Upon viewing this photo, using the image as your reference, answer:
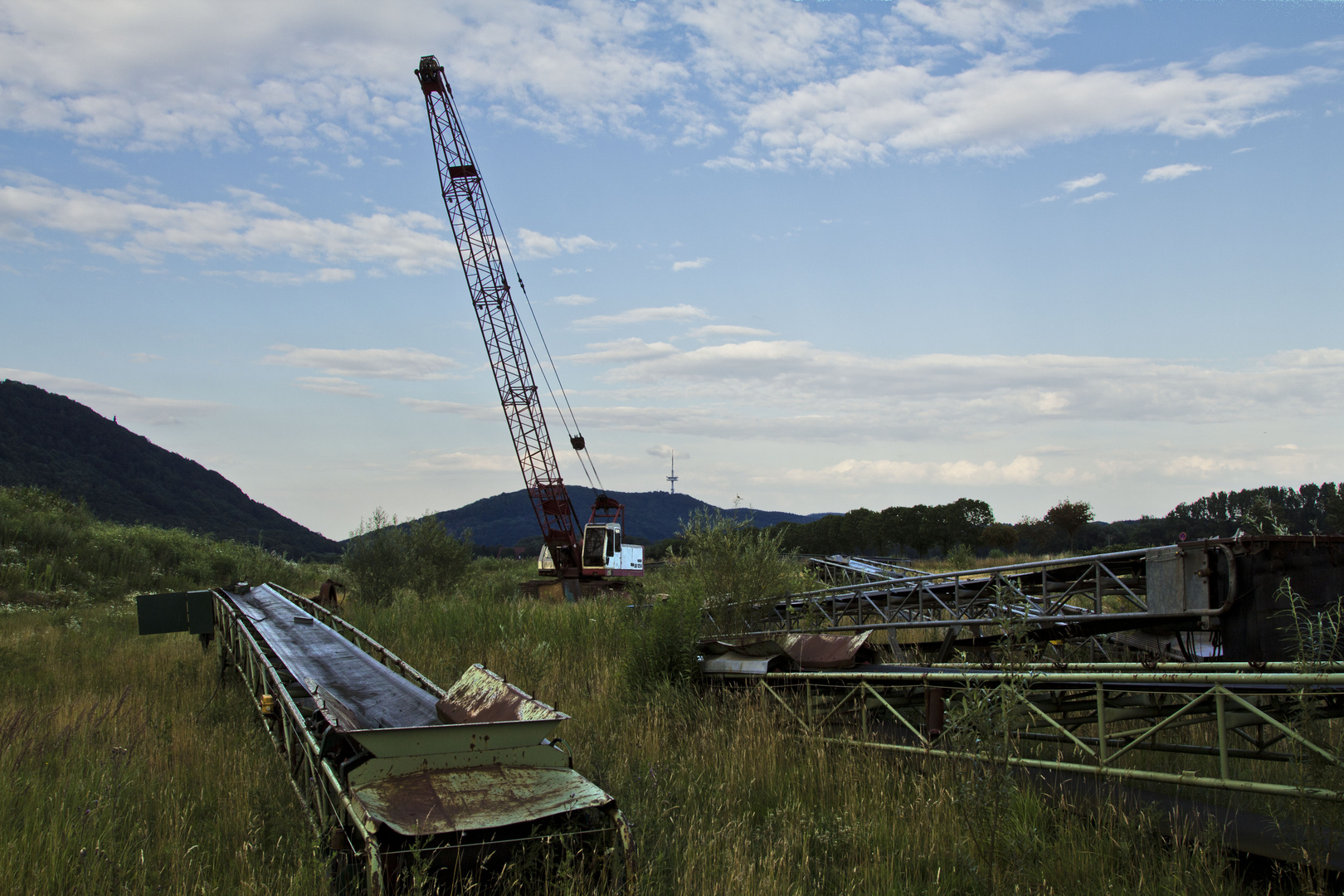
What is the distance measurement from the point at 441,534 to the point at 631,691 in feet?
60.2

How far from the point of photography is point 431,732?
4.81 metres

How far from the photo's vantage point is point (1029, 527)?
65062 mm

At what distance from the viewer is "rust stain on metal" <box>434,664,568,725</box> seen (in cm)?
583

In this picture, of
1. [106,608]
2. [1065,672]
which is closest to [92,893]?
[1065,672]

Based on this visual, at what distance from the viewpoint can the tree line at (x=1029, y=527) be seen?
61641 mm

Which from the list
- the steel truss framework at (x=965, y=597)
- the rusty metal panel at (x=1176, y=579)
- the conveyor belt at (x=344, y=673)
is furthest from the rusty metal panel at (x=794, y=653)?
the rusty metal panel at (x=1176, y=579)

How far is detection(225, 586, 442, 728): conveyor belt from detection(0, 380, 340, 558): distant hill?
285 ft

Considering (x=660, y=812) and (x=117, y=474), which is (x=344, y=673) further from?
(x=117, y=474)

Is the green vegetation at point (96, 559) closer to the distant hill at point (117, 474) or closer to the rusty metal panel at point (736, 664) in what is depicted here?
the rusty metal panel at point (736, 664)

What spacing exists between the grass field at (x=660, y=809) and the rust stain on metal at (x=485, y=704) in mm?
1054

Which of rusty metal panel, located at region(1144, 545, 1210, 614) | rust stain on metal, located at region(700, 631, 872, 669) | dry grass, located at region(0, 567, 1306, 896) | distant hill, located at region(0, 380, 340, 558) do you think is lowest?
dry grass, located at region(0, 567, 1306, 896)

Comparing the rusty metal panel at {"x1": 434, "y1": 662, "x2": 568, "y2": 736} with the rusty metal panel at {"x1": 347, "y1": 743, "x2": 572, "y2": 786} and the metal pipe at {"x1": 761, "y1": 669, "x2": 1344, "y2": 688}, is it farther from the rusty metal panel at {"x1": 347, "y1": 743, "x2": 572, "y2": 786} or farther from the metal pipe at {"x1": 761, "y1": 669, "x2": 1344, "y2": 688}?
the metal pipe at {"x1": 761, "y1": 669, "x2": 1344, "y2": 688}

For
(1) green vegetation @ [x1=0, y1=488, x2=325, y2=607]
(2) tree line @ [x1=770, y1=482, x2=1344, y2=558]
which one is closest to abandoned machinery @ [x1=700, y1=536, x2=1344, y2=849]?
(1) green vegetation @ [x1=0, y1=488, x2=325, y2=607]

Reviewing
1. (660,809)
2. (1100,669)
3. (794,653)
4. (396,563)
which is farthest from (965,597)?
(396,563)
